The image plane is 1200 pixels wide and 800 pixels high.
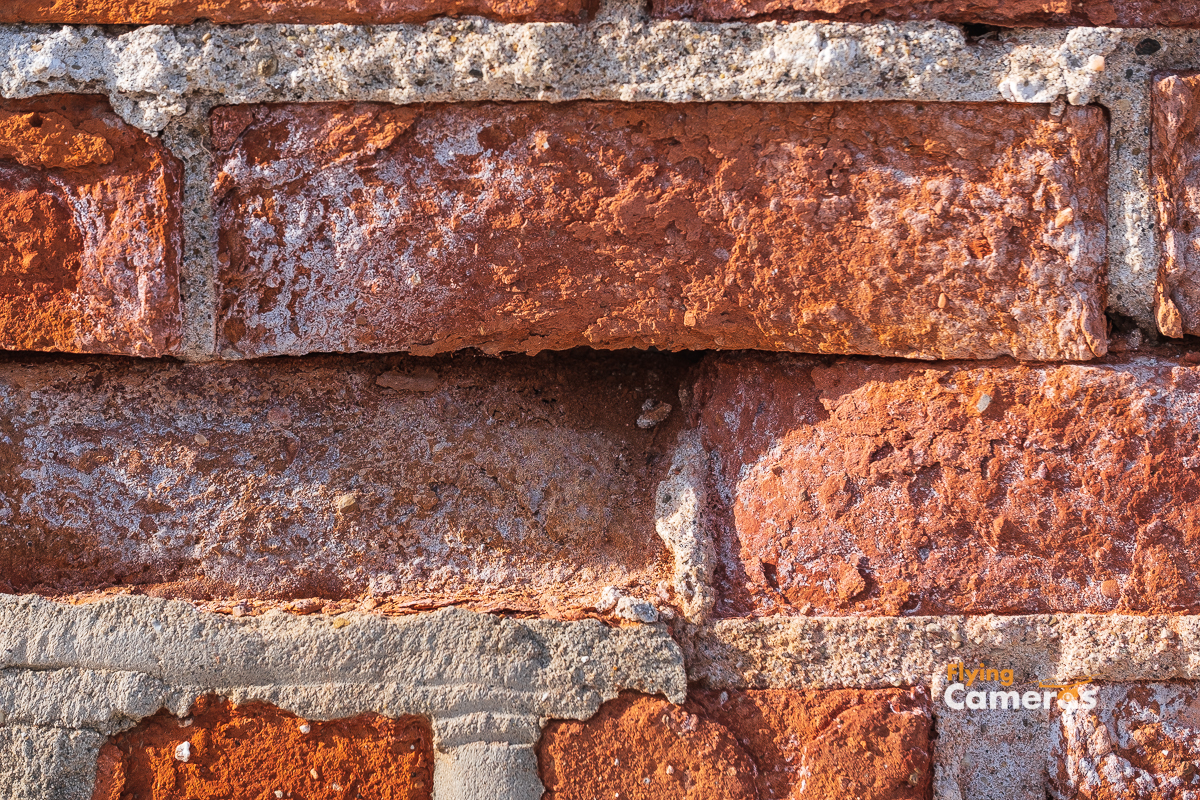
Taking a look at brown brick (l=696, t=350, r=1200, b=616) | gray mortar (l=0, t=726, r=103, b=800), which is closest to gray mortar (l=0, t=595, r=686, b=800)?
gray mortar (l=0, t=726, r=103, b=800)

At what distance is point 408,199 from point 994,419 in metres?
0.66

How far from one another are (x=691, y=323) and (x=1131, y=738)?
639 millimetres

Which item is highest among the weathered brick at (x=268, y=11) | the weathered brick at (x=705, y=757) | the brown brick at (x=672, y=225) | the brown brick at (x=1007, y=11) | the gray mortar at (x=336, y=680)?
the weathered brick at (x=268, y=11)

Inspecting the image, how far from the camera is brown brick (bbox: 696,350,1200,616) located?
33.9 inches

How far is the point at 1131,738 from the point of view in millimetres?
877

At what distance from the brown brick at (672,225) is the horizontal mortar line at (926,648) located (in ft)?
0.94

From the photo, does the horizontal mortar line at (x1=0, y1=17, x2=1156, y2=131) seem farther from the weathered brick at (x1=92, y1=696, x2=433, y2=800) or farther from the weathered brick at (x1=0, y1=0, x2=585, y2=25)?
the weathered brick at (x1=92, y1=696, x2=433, y2=800)

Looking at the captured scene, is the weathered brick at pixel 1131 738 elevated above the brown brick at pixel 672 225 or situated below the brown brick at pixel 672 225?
below

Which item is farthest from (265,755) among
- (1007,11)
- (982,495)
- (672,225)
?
(1007,11)

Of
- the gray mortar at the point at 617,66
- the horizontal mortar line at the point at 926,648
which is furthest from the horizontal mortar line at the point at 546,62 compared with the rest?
the horizontal mortar line at the point at 926,648

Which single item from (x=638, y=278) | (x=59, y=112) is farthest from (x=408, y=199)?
(x=59, y=112)

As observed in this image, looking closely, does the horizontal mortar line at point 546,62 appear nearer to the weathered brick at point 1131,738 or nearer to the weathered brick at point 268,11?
the weathered brick at point 268,11

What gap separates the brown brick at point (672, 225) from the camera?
0.84m

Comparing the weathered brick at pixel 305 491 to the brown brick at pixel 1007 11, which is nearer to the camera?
the brown brick at pixel 1007 11
